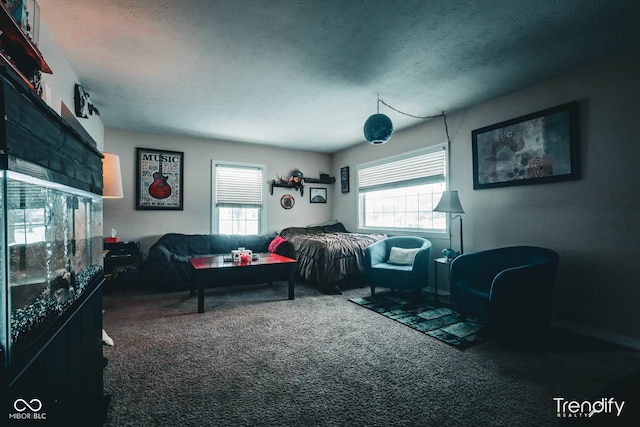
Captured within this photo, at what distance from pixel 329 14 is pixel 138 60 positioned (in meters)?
1.92

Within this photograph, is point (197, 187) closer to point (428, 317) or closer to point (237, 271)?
point (237, 271)

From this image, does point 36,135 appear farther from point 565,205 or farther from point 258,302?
point 565,205

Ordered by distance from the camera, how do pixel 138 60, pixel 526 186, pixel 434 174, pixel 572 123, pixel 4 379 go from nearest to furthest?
pixel 4 379 → pixel 138 60 → pixel 572 123 → pixel 526 186 → pixel 434 174

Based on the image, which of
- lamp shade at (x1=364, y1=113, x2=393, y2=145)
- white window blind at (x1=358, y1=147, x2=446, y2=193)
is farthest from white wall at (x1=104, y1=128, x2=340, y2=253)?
lamp shade at (x1=364, y1=113, x2=393, y2=145)

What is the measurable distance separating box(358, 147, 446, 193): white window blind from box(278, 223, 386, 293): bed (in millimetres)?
1042

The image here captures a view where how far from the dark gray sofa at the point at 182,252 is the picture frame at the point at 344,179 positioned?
76.6 inches

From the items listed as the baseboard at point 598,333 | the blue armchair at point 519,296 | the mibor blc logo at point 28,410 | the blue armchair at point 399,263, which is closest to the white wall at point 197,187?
the blue armchair at point 399,263

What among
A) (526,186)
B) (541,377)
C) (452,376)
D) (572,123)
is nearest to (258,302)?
(452,376)

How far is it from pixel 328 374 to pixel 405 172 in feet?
12.4

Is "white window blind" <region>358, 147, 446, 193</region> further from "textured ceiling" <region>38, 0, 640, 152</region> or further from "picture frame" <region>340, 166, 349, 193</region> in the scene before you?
"textured ceiling" <region>38, 0, 640, 152</region>

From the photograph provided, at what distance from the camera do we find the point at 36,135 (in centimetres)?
85

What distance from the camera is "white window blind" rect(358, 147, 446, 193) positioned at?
14.9 feet

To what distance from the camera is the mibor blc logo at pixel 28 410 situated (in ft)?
2.23

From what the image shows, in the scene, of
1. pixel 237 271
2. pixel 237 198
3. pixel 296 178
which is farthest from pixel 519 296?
pixel 237 198
